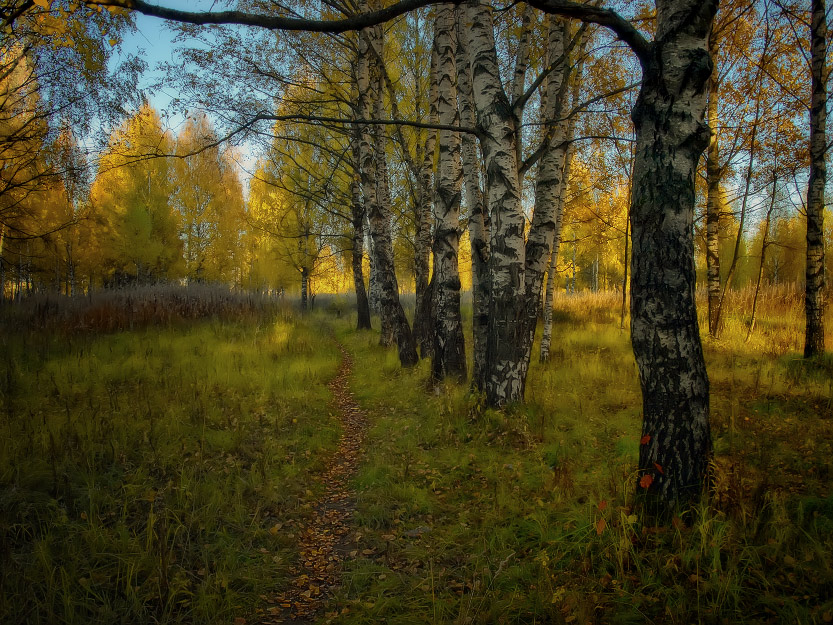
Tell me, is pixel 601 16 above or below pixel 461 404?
above

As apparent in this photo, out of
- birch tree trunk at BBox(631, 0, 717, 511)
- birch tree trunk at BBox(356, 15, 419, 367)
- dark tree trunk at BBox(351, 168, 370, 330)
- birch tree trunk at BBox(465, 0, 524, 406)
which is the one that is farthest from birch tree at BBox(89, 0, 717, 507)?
dark tree trunk at BBox(351, 168, 370, 330)

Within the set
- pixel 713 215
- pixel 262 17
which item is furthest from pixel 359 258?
pixel 262 17

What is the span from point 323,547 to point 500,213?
3.99m

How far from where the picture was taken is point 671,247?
2.57 m

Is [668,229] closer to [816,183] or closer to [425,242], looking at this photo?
[816,183]

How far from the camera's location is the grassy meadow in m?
2.29

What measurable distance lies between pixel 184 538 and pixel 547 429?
12.2ft

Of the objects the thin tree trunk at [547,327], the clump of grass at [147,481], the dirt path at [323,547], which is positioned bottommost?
the dirt path at [323,547]

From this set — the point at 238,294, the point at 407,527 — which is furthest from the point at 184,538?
the point at 238,294

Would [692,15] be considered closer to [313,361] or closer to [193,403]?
[193,403]

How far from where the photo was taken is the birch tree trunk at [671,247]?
2.52 meters

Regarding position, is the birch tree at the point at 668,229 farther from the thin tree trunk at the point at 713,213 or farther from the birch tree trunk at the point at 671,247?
the thin tree trunk at the point at 713,213

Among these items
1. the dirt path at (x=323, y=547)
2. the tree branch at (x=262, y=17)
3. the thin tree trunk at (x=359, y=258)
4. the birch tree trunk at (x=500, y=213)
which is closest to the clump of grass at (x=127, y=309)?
the thin tree trunk at (x=359, y=258)

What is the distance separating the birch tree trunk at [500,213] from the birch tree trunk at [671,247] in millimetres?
2237
